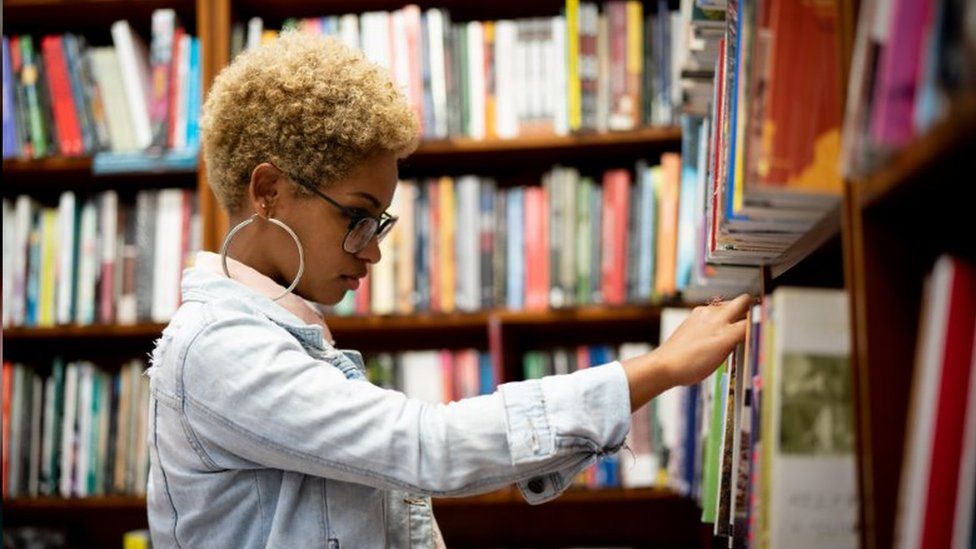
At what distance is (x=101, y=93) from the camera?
218 cm

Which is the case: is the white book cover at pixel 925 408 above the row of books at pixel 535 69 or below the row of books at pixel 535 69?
below

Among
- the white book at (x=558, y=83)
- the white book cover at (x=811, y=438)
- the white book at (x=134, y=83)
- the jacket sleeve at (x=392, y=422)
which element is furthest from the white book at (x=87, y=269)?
the white book cover at (x=811, y=438)

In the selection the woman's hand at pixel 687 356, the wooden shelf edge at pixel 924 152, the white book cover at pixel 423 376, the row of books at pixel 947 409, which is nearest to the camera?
the wooden shelf edge at pixel 924 152

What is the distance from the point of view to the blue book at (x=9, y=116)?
218cm

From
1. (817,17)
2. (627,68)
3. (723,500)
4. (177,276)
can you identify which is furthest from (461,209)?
(817,17)

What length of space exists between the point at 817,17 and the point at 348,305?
1.43m

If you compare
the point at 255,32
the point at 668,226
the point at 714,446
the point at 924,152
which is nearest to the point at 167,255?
the point at 255,32

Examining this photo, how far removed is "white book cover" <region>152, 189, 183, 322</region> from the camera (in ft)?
7.00

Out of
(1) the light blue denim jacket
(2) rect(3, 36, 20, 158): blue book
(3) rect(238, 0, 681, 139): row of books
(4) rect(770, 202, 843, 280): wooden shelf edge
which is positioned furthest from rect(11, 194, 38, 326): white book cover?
(4) rect(770, 202, 843, 280): wooden shelf edge

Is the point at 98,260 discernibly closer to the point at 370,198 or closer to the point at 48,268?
the point at 48,268

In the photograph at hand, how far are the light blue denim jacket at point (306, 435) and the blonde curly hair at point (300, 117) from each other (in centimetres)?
15

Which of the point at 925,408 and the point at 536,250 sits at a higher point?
the point at 925,408

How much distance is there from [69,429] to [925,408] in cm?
191

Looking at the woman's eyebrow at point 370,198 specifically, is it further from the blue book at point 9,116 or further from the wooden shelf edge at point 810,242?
the blue book at point 9,116
